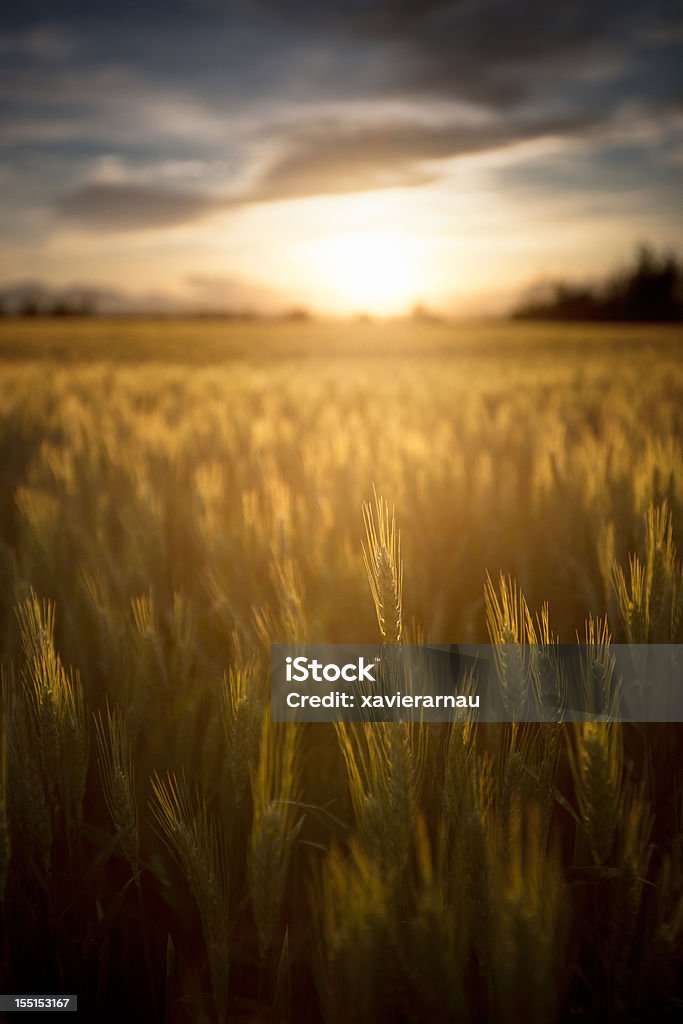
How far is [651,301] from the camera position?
7.03 metres

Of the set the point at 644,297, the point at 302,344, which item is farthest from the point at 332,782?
the point at 302,344

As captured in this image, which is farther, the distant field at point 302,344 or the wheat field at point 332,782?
the distant field at point 302,344

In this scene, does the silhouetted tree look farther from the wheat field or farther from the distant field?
the wheat field

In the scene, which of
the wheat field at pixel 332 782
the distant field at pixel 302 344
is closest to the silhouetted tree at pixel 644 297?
the distant field at pixel 302 344

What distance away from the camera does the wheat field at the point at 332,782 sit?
528 mm

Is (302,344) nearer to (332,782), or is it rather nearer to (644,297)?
(644,297)

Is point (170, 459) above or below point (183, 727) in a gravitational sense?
above

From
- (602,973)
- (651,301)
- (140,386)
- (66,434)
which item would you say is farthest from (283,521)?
(651,301)

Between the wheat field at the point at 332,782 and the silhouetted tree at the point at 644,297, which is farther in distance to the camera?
the silhouetted tree at the point at 644,297

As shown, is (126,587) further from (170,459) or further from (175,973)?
(170,459)

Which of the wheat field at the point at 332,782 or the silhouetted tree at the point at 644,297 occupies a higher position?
the silhouetted tree at the point at 644,297

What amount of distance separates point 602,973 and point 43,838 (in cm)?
56

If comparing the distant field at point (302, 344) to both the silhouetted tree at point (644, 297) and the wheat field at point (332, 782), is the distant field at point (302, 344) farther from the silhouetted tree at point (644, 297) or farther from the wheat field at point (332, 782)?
the wheat field at point (332, 782)

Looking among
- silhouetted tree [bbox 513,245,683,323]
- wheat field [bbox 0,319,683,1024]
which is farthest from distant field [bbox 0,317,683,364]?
wheat field [bbox 0,319,683,1024]
